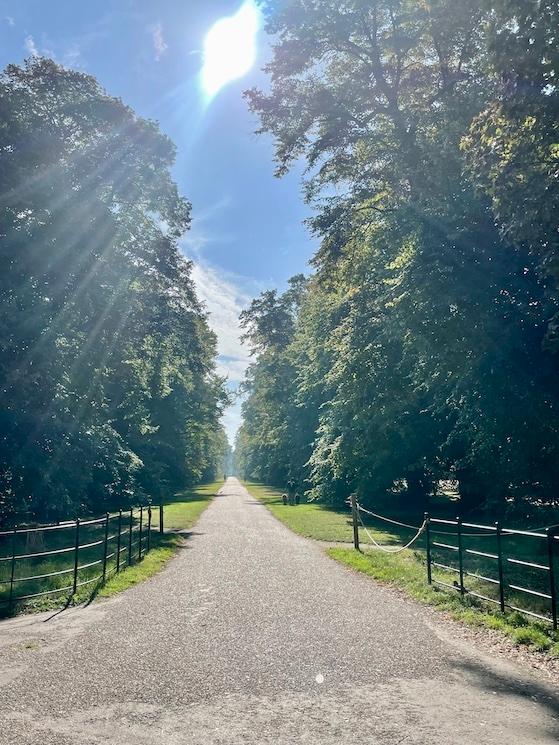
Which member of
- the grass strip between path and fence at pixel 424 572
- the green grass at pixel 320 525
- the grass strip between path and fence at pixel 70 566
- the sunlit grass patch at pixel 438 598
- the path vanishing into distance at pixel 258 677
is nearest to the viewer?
the path vanishing into distance at pixel 258 677

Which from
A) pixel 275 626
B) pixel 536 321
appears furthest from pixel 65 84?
pixel 275 626

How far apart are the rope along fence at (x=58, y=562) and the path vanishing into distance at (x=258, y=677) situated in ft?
3.48

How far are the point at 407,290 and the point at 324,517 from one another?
48.4 ft

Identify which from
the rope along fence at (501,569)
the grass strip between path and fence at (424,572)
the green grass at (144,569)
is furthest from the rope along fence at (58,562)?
the rope along fence at (501,569)

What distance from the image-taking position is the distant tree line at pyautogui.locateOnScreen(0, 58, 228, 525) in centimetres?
1683

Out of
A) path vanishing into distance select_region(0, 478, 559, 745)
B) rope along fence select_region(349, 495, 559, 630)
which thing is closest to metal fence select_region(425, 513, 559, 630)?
rope along fence select_region(349, 495, 559, 630)

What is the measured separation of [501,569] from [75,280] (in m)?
15.9

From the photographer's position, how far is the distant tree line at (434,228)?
9.73m

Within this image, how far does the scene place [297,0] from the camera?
18078 mm

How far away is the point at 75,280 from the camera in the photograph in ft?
62.2

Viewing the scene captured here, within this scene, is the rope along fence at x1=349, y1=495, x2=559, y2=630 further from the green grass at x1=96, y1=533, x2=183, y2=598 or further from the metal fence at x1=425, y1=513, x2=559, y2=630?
the green grass at x1=96, y1=533, x2=183, y2=598

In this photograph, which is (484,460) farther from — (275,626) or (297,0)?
(297,0)

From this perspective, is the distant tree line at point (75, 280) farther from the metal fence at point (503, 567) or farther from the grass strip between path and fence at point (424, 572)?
the metal fence at point (503, 567)

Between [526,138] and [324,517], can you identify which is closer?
[526,138]
